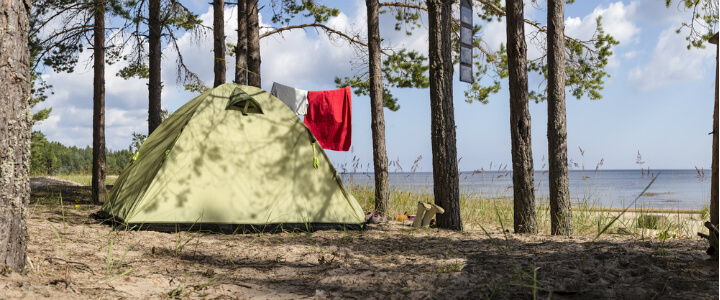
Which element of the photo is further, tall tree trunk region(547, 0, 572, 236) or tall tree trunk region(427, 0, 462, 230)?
tall tree trunk region(427, 0, 462, 230)

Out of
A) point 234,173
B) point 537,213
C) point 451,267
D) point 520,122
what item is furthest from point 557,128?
point 234,173

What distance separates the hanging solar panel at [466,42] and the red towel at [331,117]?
2093mm

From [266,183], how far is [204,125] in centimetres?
98

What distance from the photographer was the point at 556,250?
413 centimetres

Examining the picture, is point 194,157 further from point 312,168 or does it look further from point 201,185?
point 312,168

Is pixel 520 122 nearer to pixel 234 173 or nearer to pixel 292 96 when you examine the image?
pixel 234 173

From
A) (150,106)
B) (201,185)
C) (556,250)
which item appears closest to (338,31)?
(150,106)

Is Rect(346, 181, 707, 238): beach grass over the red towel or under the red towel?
under

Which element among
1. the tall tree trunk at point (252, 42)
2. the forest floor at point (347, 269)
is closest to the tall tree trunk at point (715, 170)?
the forest floor at point (347, 269)

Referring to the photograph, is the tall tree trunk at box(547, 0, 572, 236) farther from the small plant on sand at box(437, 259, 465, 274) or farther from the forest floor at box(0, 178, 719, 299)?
the small plant on sand at box(437, 259, 465, 274)

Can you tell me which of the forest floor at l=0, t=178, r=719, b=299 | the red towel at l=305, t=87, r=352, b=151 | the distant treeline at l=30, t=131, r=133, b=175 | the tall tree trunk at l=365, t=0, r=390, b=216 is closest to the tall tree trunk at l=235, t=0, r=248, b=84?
the red towel at l=305, t=87, r=352, b=151

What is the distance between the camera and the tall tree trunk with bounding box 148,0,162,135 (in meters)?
8.82

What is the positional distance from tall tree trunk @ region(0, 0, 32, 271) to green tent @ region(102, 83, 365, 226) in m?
2.14

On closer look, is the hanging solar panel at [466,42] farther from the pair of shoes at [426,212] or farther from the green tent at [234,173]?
the green tent at [234,173]
